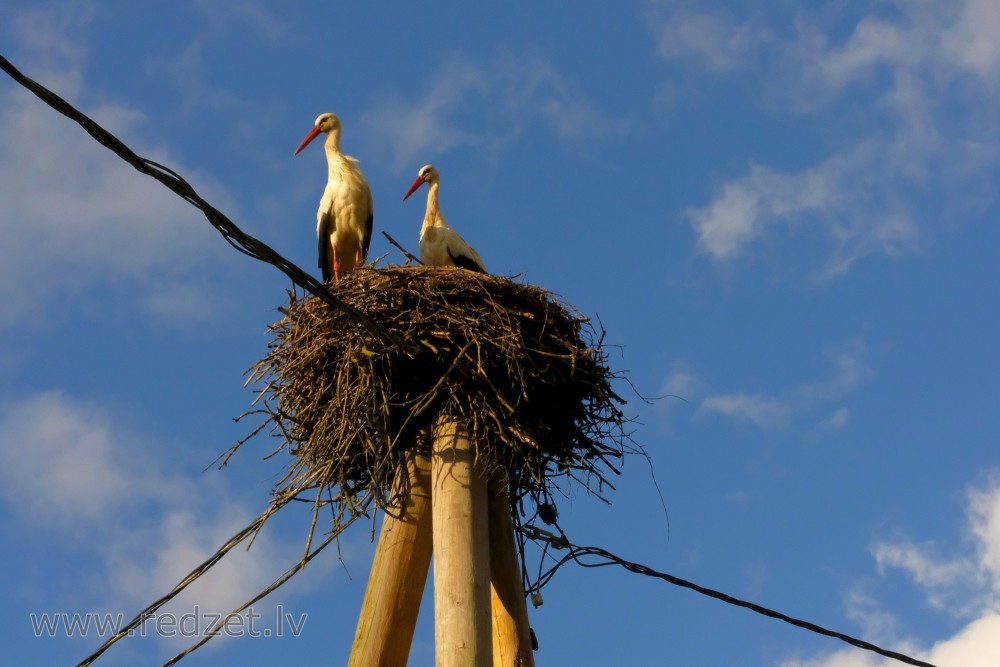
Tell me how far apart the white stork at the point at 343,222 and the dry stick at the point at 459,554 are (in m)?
4.04

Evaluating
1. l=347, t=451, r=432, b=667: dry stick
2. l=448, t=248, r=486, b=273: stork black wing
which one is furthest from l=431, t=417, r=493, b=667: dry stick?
l=448, t=248, r=486, b=273: stork black wing

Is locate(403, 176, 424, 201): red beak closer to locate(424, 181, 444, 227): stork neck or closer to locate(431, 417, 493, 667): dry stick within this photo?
locate(424, 181, 444, 227): stork neck

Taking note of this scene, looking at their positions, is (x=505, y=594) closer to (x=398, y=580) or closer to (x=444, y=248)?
(x=398, y=580)

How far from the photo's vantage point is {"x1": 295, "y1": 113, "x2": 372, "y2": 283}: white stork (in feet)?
29.5

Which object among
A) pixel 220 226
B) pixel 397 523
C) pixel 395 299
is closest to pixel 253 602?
pixel 397 523

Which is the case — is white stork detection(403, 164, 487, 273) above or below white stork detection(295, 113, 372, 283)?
below

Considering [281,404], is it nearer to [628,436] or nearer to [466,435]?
[466,435]

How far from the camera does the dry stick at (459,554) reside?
4371 mm

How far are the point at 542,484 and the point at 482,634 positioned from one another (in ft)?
3.88

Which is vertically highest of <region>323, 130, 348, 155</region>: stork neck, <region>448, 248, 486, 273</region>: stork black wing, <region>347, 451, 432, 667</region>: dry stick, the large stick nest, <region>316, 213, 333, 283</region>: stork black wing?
<region>323, 130, 348, 155</region>: stork neck

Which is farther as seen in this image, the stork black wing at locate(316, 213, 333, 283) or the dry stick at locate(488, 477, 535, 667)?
the stork black wing at locate(316, 213, 333, 283)

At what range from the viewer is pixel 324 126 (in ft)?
32.2

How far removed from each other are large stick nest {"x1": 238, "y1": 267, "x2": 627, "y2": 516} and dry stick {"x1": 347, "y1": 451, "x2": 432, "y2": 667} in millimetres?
112

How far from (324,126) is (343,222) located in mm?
1235
